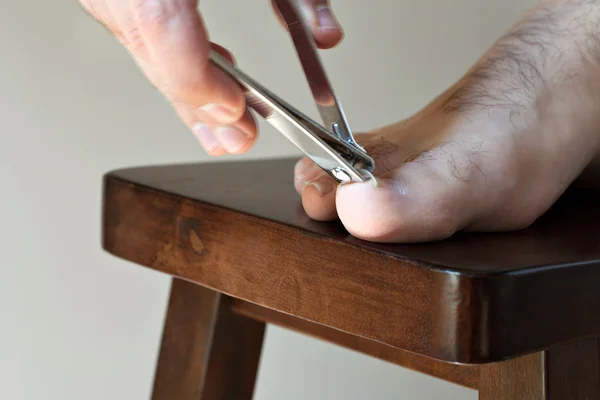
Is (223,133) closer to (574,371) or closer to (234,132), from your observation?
(234,132)

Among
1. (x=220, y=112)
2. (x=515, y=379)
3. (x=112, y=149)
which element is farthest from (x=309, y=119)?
(x=112, y=149)

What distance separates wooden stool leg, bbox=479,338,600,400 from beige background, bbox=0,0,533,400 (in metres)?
0.89

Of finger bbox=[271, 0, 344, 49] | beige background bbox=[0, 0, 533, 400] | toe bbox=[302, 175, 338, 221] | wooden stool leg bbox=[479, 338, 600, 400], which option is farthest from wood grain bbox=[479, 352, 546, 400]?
beige background bbox=[0, 0, 533, 400]

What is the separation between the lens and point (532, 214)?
1.80 feet

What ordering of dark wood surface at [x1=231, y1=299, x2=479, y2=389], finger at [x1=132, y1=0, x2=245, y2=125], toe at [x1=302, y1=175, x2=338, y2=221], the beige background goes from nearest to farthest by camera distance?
finger at [x1=132, y1=0, x2=245, y2=125]
toe at [x1=302, y1=175, x2=338, y2=221]
dark wood surface at [x1=231, y1=299, x2=479, y2=389]
the beige background

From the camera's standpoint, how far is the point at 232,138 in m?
0.49

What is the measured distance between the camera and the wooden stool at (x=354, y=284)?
1.36ft

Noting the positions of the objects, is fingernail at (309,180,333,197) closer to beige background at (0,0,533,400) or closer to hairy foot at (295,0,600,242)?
hairy foot at (295,0,600,242)

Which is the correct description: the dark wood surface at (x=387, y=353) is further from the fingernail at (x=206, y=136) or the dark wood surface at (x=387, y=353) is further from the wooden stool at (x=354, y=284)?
the fingernail at (x=206, y=136)

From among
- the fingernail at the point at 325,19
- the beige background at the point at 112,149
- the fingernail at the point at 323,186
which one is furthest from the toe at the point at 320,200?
the beige background at the point at 112,149

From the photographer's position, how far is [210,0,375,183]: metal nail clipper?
0.45 meters

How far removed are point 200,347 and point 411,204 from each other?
1.00 feet

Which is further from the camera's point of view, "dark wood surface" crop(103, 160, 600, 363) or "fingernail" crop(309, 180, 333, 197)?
"fingernail" crop(309, 180, 333, 197)

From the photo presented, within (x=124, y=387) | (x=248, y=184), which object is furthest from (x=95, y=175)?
(x=248, y=184)
